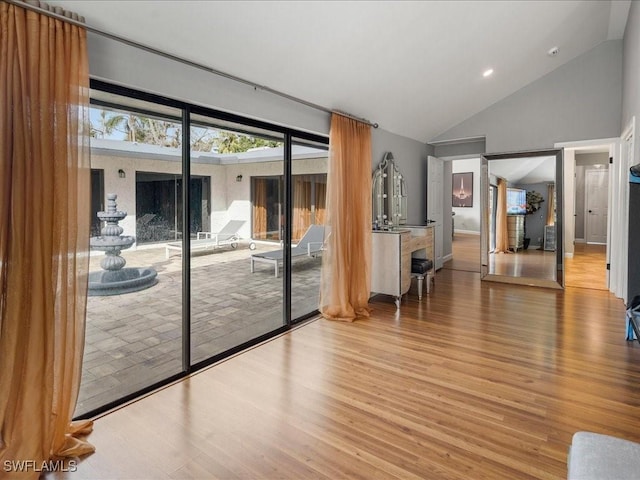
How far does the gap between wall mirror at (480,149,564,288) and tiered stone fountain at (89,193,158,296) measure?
17.6 feet

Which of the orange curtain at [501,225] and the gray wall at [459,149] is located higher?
the gray wall at [459,149]

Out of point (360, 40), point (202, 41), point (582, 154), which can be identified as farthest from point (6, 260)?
point (582, 154)

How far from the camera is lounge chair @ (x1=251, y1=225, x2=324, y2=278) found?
151 inches

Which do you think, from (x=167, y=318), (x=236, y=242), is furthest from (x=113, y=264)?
(x=236, y=242)

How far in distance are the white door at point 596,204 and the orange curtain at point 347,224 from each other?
8027 mm

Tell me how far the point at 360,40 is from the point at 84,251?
266 centimetres

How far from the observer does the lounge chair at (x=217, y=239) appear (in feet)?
9.28

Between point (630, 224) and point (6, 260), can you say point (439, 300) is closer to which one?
point (630, 224)

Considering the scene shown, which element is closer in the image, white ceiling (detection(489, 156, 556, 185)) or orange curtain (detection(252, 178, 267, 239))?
orange curtain (detection(252, 178, 267, 239))

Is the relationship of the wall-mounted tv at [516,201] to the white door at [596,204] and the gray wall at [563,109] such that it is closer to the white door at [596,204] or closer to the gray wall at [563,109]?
the gray wall at [563,109]

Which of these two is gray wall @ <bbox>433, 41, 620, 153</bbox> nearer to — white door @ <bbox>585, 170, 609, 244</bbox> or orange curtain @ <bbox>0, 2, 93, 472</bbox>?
white door @ <bbox>585, 170, 609, 244</bbox>

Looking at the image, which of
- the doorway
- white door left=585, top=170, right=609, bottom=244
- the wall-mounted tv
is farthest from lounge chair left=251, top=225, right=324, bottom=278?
white door left=585, top=170, right=609, bottom=244

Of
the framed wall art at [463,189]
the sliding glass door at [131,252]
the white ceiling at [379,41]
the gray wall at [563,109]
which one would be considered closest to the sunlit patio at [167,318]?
Result: the sliding glass door at [131,252]


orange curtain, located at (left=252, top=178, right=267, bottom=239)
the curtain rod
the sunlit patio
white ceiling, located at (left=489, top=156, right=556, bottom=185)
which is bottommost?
the sunlit patio
